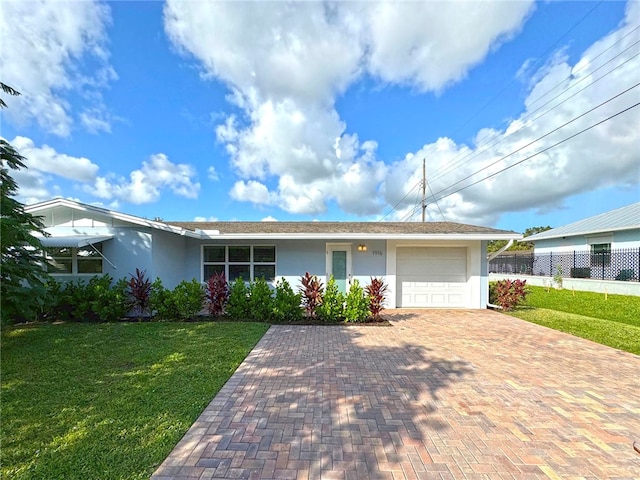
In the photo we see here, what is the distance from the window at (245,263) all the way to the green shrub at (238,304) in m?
2.17

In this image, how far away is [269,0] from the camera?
8.44 metres

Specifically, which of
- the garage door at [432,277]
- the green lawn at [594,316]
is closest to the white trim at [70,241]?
the garage door at [432,277]

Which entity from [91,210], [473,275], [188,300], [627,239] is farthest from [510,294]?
[91,210]

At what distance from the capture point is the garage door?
1167 cm

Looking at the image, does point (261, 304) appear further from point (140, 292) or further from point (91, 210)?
point (91, 210)

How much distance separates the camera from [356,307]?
352 inches

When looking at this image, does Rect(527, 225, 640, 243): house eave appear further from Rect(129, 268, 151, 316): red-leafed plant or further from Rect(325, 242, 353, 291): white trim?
Rect(129, 268, 151, 316): red-leafed plant

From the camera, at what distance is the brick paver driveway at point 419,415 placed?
2.72 metres

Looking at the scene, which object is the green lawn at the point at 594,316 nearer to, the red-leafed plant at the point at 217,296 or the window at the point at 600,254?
the window at the point at 600,254

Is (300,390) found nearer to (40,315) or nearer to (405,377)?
(405,377)

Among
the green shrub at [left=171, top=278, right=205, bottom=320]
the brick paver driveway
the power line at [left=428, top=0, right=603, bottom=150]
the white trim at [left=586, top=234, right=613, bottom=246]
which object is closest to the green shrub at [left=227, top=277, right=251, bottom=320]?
the green shrub at [left=171, top=278, right=205, bottom=320]

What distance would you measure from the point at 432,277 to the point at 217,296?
27.2ft

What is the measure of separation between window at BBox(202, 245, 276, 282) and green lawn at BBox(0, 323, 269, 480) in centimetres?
404

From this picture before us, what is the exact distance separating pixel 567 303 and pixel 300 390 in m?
14.8
